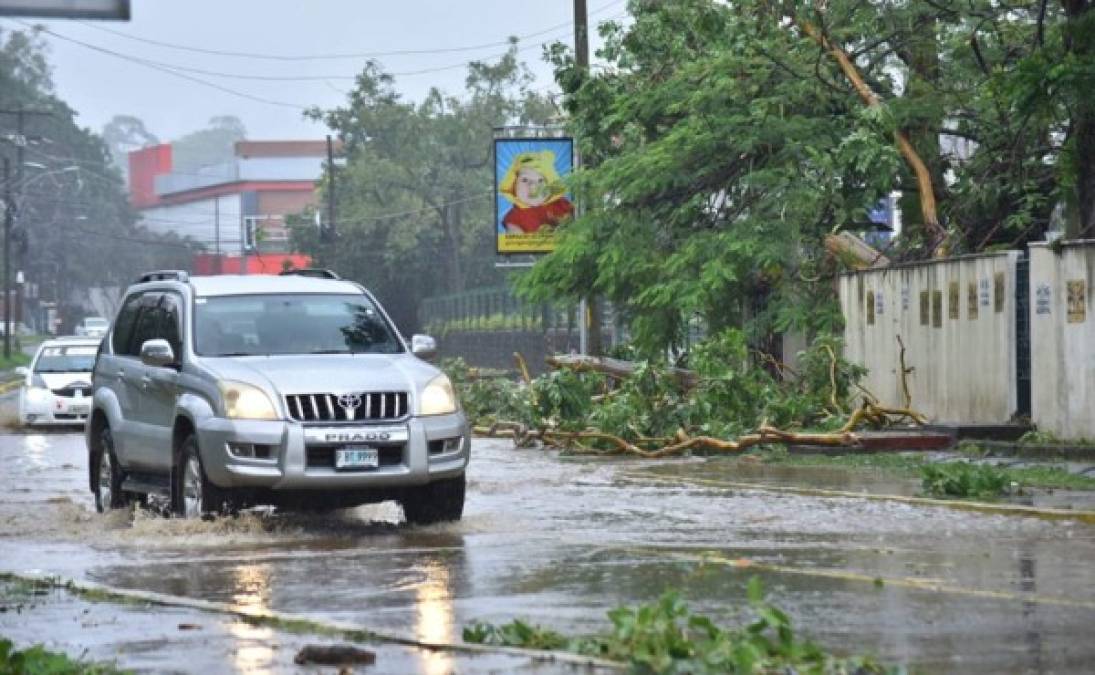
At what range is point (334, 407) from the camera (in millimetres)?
15422

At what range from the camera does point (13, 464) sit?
1004 inches

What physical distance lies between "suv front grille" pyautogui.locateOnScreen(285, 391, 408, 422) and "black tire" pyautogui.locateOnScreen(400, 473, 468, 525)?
733 millimetres

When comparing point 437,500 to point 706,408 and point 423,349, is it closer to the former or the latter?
point 423,349

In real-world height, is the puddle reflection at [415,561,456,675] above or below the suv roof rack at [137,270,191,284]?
below

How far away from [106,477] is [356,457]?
3.82 meters

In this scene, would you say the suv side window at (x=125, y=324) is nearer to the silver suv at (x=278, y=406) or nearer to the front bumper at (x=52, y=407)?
the silver suv at (x=278, y=406)

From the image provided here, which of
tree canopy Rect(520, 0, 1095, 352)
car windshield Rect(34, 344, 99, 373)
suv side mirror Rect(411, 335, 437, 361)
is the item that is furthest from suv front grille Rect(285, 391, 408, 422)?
car windshield Rect(34, 344, 99, 373)

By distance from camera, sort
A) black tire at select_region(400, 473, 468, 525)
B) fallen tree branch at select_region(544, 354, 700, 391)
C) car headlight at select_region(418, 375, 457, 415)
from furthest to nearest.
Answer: fallen tree branch at select_region(544, 354, 700, 391) → black tire at select_region(400, 473, 468, 525) → car headlight at select_region(418, 375, 457, 415)

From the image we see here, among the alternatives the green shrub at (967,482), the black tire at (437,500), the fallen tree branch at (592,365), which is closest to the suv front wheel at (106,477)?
the black tire at (437,500)

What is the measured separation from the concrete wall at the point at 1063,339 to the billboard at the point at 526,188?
24215mm

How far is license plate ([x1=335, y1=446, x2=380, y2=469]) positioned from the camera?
15.3 metres

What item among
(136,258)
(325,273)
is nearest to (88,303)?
(136,258)

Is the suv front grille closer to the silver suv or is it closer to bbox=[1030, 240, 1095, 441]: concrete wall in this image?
the silver suv

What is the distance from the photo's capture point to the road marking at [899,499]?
16.0 meters
